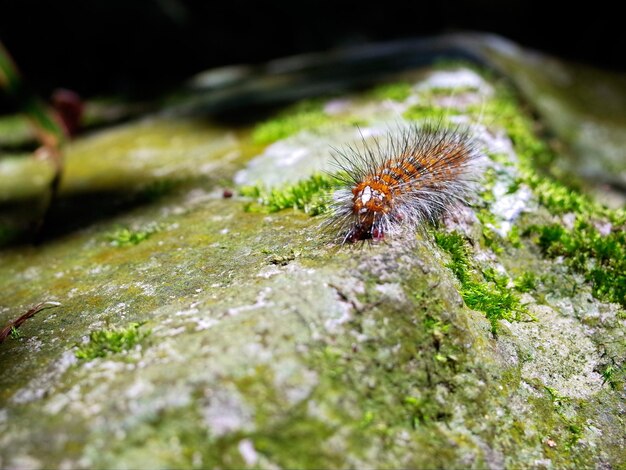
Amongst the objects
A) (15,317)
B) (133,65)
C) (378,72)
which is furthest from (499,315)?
(133,65)

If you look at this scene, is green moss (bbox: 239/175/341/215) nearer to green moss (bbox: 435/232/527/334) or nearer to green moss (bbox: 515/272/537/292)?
green moss (bbox: 435/232/527/334)

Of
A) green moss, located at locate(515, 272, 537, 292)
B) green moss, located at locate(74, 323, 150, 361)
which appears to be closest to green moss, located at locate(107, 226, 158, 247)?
green moss, located at locate(74, 323, 150, 361)

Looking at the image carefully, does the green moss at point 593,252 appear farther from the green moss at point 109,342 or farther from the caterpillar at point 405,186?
the green moss at point 109,342

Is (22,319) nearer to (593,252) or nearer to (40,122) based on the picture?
(593,252)

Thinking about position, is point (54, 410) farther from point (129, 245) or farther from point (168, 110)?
point (168, 110)

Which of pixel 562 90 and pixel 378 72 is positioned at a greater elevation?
pixel 378 72
